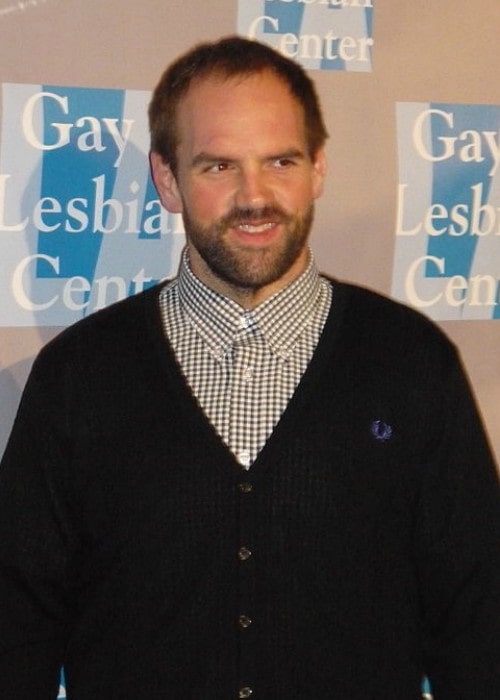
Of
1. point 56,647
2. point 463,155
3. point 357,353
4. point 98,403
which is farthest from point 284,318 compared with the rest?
point 463,155

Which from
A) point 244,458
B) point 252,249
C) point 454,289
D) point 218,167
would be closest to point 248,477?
point 244,458

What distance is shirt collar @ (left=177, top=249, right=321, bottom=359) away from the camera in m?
1.41

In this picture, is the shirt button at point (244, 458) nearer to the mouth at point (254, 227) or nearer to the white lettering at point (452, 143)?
the mouth at point (254, 227)

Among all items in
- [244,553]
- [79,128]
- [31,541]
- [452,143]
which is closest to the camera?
[244,553]

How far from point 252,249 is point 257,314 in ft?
0.33

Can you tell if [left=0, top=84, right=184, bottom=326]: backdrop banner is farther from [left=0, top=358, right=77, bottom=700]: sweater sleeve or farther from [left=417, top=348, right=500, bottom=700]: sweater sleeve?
[left=417, top=348, right=500, bottom=700]: sweater sleeve

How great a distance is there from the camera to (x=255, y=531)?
1331 millimetres

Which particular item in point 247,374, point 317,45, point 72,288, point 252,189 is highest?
point 317,45

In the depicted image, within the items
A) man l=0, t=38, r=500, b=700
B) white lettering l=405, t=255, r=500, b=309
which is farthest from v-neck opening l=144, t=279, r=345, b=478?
white lettering l=405, t=255, r=500, b=309

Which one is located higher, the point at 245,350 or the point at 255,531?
the point at 245,350

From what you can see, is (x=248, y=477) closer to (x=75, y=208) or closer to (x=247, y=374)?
(x=247, y=374)

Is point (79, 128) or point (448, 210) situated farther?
point (448, 210)

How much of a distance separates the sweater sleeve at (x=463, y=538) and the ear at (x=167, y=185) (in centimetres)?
45

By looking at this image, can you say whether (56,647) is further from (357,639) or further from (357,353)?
(357,353)
